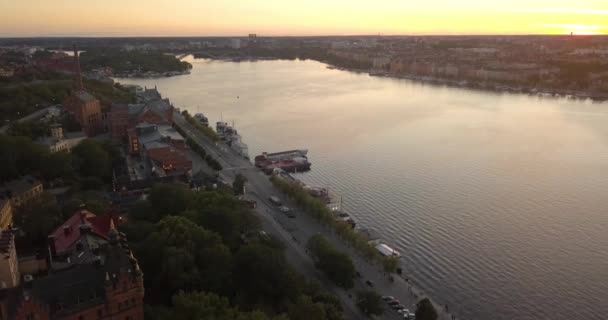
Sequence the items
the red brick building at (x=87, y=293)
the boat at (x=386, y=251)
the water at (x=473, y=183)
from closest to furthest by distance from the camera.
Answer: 1. the red brick building at (x=87, y=293)
2. the water at (x=473, y=183)
3. the boat at (x=386, y=251)

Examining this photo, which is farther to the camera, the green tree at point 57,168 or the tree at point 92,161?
the tree at point 92,161

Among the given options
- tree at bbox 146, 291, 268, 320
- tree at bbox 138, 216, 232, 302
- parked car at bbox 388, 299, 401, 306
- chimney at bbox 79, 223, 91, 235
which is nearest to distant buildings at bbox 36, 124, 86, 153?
chimney at bbox 79, 223, 91, 235

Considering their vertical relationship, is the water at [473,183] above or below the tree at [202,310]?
below

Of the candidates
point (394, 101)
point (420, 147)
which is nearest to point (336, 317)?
point (420, 147)

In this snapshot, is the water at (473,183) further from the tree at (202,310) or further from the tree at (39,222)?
the tree at (39,222)

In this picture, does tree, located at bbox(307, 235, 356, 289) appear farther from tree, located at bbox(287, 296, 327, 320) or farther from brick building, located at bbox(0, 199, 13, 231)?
brick building, located at bbox(0, 199, 13, 231)

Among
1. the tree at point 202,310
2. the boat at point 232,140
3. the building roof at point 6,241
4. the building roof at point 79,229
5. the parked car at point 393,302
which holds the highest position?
the building roof at point 6,241

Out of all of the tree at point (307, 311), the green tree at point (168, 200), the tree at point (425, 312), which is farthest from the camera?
the green tree at point (168, 200)

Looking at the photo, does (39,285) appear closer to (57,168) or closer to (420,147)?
(57,168)

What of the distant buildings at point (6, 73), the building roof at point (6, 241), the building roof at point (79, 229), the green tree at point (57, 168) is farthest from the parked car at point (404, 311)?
the distant buildings at point (6, 73)
